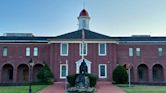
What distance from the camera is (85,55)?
4394 centimetres

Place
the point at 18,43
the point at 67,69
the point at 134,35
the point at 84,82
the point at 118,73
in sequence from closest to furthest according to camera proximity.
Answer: the point at 84,82 → the point at 118,73 → the point at 67,69 → the point at 18,43 → the point at 134,35

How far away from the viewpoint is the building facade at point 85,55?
43.7 meters

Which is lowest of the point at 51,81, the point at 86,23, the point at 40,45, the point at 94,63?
the point at 51,81

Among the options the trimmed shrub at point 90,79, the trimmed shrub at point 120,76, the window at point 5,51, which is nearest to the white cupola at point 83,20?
the window at point 5,51

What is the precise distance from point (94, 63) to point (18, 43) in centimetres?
1402

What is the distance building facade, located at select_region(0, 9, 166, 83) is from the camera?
143 ft

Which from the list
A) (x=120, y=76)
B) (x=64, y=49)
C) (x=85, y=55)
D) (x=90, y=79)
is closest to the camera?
(x=90, y=79)

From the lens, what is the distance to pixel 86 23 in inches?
1987

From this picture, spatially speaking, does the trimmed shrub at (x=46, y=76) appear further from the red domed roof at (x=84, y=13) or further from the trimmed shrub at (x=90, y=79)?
the red domed roof at (x=84, y=13)

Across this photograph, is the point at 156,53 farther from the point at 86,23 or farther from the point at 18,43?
the point at 18,43

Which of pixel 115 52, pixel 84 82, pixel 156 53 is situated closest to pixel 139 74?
pixel 156 53

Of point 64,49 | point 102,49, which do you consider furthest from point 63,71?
point 102,49

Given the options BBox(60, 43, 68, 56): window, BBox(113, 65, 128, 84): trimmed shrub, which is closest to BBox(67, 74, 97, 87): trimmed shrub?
BBox(113, 65, 128, 84): trimmed shrub

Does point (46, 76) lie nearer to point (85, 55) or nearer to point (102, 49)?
point (85, 55)
